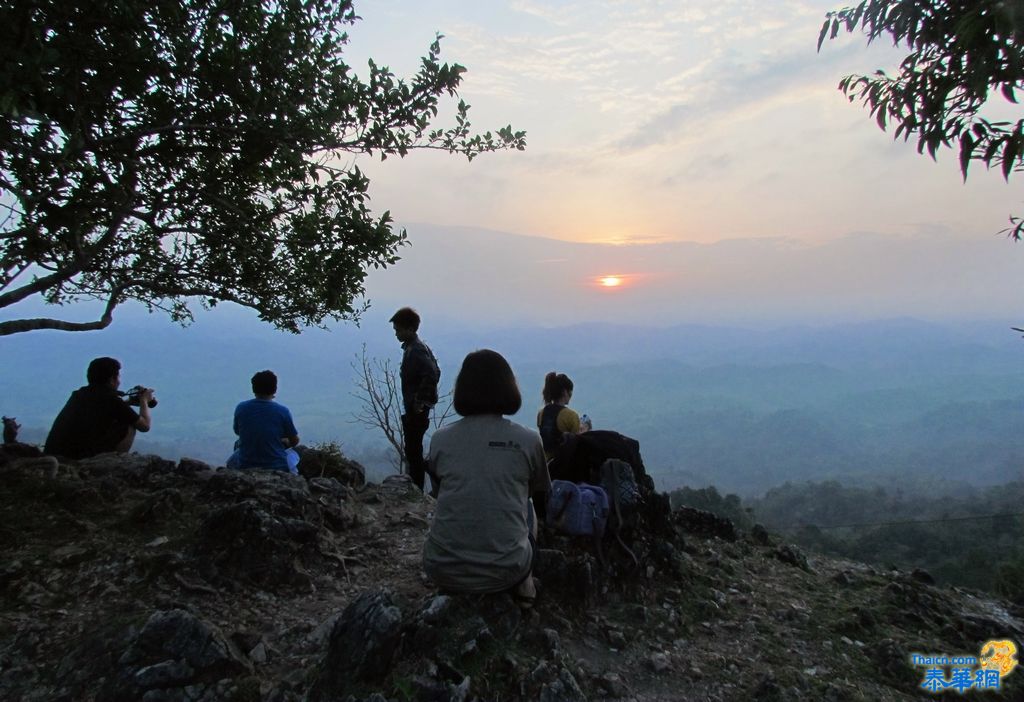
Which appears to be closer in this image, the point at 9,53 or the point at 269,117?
the point at 9,53

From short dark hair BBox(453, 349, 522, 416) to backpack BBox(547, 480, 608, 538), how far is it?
1.70 metres

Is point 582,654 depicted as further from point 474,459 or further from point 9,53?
point 9,53

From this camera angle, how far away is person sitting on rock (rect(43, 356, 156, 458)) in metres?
7.47

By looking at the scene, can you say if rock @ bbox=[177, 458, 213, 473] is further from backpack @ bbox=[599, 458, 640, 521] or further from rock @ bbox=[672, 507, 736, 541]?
rock @ bbox=[672, 507, 736, 541]

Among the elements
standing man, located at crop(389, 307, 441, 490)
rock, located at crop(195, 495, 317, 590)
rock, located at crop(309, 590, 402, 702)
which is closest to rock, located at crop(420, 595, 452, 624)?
rock, located at crop(309, 590, 402, 702)

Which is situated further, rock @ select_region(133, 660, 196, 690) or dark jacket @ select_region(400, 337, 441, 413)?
dark jacket @ select_region(400, 337, 441, 413)

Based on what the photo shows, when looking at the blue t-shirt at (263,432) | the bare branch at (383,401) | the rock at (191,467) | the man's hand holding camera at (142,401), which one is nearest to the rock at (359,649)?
the blue t-shirt at (263,432)

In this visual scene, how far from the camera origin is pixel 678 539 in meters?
7.23

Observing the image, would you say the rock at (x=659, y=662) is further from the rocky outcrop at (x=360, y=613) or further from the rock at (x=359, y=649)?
the rock at (x=359, y=649)

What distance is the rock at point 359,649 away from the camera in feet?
13.1

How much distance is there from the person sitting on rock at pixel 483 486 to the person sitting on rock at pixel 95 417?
17.7ft

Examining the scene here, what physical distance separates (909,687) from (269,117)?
29.6 ft

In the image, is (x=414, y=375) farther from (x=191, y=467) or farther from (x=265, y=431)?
(x=191, y=467)

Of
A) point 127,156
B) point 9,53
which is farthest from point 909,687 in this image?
point 127,156
